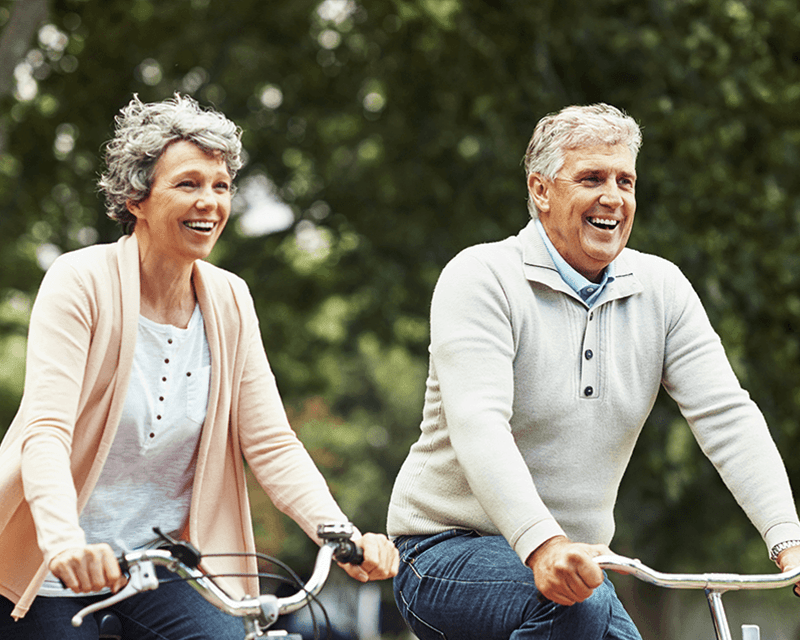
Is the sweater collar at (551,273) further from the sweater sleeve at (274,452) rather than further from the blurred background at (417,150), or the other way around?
the blurred background at (417,150)

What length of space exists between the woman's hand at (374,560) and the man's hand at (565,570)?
37cm

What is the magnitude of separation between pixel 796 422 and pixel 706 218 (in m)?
1.68

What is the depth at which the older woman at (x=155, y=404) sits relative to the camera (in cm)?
286

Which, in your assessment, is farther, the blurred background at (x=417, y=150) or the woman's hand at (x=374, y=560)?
the blurred background at (x=417, y=150)

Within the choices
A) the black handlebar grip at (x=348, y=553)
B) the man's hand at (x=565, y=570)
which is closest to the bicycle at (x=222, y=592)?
the black handlebar grip at (x=348, y=553)

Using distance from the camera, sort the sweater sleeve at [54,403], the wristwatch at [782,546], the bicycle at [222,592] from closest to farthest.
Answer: the bicycle at [222,592]
the sweater sleeve at [54,403]
the wristwatch at [782,546]

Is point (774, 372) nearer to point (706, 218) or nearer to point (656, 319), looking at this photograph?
point (706, 218)

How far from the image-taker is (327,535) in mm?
2725

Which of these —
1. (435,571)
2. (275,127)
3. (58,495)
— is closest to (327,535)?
(435,571)

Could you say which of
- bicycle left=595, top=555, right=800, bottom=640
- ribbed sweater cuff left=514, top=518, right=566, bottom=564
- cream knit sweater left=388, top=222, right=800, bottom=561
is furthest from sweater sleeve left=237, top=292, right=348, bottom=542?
bicycle left=595, top=555, right=800, bottom=640

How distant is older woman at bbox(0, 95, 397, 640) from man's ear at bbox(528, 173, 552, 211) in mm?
816

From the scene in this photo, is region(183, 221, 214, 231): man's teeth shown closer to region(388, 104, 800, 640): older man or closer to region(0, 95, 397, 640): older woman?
region(0, 95, 397, 640): older woman

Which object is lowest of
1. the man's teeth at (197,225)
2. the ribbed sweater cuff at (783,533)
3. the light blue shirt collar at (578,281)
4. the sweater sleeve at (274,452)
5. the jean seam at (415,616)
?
the jean seam at (415,616)

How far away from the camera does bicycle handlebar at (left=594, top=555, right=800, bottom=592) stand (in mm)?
2566
